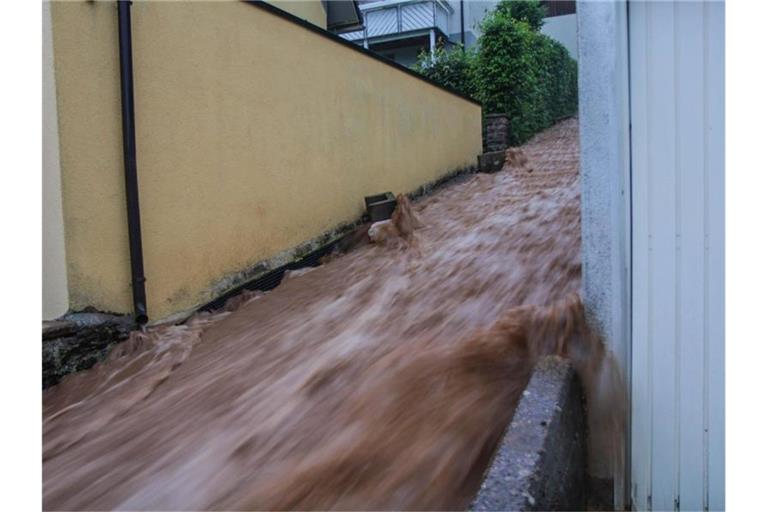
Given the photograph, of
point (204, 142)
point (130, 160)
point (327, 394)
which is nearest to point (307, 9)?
point (204, 142)

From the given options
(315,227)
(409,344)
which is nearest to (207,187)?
(315,227)

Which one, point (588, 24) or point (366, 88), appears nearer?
point (588, 24)

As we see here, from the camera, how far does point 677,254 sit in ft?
7.14

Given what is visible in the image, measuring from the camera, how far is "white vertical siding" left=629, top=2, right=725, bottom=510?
2115 mm

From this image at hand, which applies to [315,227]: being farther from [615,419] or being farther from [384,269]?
[615,419]

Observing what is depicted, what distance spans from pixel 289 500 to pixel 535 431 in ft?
2.85

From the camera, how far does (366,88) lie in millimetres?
6484

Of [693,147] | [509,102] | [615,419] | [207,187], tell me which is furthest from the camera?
[509,102]

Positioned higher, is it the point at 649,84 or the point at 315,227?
the point at 649,84

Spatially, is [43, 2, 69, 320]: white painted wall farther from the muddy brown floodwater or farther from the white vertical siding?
the white vertical siding

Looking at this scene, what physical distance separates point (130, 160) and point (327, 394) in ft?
6.78

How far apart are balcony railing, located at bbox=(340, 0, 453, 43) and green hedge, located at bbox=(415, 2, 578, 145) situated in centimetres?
380

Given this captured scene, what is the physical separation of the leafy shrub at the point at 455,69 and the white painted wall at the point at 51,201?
10.0 m

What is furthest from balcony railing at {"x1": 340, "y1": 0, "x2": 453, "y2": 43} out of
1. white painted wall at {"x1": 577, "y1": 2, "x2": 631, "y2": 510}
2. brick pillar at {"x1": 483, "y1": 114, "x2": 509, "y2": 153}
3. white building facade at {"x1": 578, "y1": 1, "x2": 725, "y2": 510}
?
white building facade at {"x1": 578, "y1": 1, "x2": 725, "y2": 510}
